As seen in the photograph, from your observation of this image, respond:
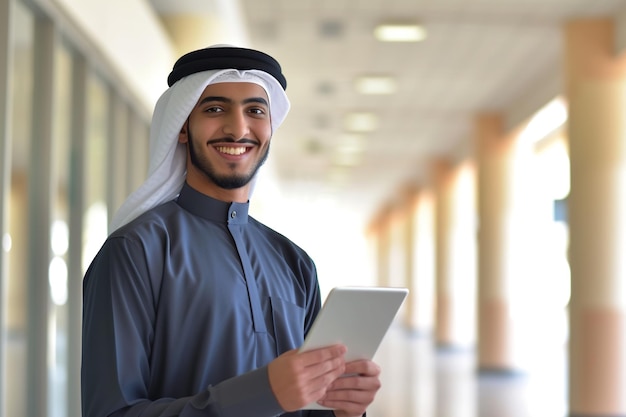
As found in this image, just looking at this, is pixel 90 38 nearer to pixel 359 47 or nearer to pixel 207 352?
pixel 207 352

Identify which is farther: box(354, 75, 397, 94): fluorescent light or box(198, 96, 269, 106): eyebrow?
box(354, 75, 397, 94): fluorescent light

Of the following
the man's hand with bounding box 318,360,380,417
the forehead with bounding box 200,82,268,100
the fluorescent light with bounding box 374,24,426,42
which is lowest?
the man's hand with bounding box 318,360,380,417

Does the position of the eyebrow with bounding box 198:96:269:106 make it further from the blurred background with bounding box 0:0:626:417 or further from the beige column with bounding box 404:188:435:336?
the beige column with bounding box 404:188:435:336

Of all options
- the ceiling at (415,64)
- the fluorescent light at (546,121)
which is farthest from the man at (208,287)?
the fluorescent light at (546,121)

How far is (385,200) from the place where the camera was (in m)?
39.3

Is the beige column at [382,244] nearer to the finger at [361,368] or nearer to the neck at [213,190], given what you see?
the neck at [213,190]

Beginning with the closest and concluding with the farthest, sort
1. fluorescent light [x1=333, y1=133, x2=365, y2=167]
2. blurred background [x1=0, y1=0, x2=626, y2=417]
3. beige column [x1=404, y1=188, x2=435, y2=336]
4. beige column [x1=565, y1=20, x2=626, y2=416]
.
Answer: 1. blurred background [x1=0, y1=0, x2=626, y2=417]
2. beige column [x1=565, y1=20, x2=626, y2=416]
3. fluorescent light [x1=333, y1=133, x2=365, y2=167]
4. beige column [x1=404, y1=188, x2=435, y2=336]

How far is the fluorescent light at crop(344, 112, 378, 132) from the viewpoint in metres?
19.7

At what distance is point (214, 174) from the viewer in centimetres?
234

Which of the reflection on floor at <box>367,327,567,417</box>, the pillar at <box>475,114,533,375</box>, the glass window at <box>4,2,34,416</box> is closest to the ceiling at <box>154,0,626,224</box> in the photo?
the pillar at <box>475,114,533,375</box>

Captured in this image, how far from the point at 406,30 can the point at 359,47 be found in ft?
4.28

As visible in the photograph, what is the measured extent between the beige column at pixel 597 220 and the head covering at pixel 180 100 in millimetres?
9646

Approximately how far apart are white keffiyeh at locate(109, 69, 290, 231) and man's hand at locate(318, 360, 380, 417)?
2.21 feet

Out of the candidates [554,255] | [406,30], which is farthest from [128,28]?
[554,255]
